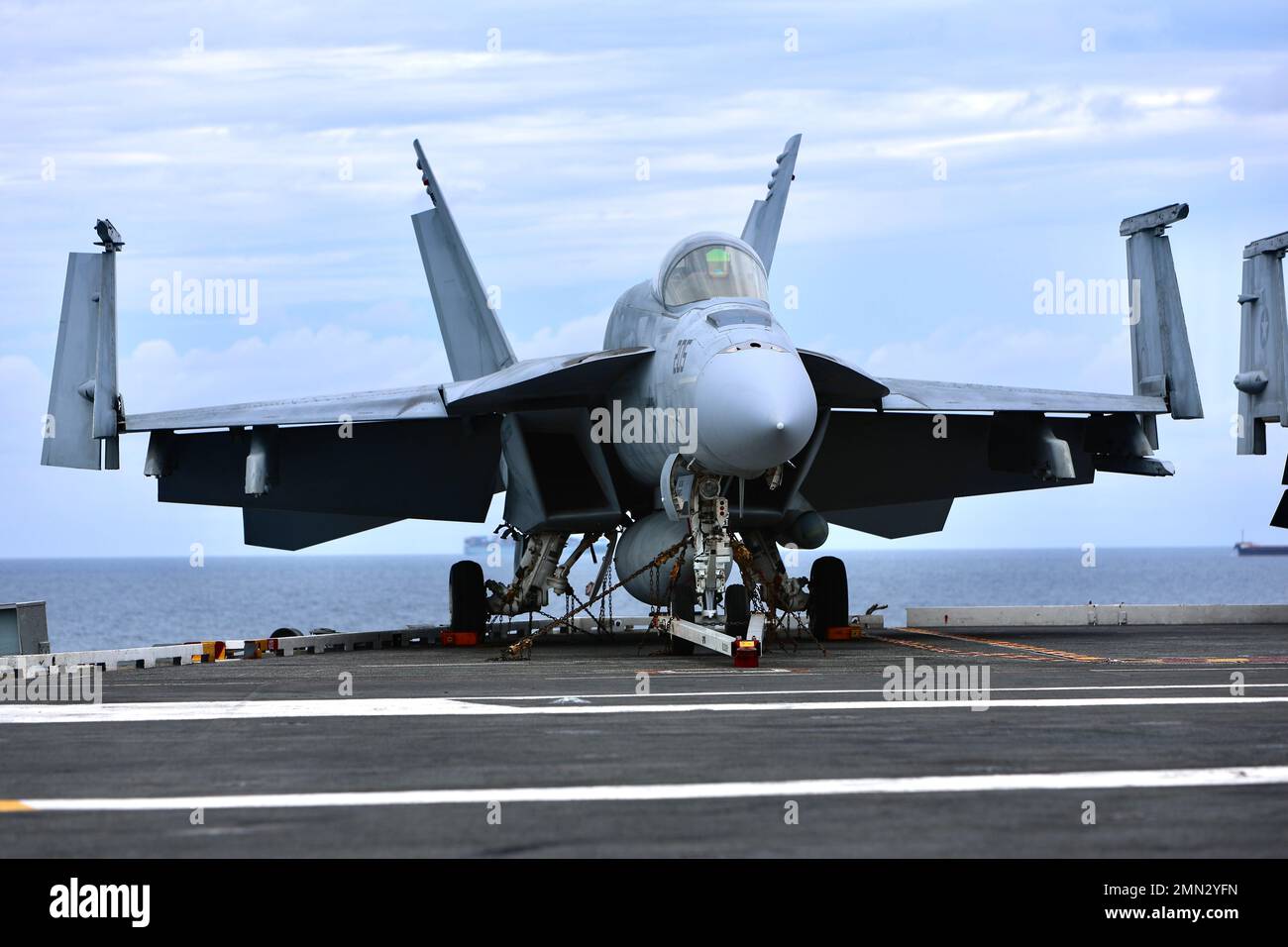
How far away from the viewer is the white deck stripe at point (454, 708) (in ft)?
35.9

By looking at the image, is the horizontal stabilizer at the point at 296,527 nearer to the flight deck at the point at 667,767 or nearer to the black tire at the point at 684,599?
the black tire at the point at 684,599

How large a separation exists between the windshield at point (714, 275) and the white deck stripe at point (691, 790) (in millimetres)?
11492

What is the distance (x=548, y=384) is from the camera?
19719 millimetres

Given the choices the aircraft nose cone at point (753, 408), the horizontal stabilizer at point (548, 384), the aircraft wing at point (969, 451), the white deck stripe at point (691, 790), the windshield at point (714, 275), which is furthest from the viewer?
the aircraft wing at point (969, 451)

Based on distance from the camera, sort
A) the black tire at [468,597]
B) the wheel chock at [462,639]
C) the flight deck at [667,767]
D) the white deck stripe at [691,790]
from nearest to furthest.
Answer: the flight deck at [667,767], the white deck stripe at [691,790], the black tire at [468,597], the wheel chock at [462,639]

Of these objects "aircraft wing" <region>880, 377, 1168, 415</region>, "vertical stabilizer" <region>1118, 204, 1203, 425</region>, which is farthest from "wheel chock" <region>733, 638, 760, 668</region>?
"vertical stabilizer" <region>1118, 204, 1203, 425</region>

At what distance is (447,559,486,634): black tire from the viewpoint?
Result: 905 inches

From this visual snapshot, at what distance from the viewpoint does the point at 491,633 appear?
84.2 feet

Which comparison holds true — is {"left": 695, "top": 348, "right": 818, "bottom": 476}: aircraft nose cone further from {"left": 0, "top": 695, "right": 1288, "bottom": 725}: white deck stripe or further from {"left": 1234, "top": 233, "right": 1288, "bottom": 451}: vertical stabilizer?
{"left": 1234, "top": 233, "right": 1288, "bottom": 451}: vertical stabilizer

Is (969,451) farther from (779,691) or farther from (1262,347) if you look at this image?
(779,691)

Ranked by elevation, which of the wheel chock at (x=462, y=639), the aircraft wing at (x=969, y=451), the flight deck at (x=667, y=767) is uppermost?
the aircraft wing at (x=969, y=451)

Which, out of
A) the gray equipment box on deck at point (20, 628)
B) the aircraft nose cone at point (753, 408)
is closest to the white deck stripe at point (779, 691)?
the aircraft nose cone at point (753, 408)
